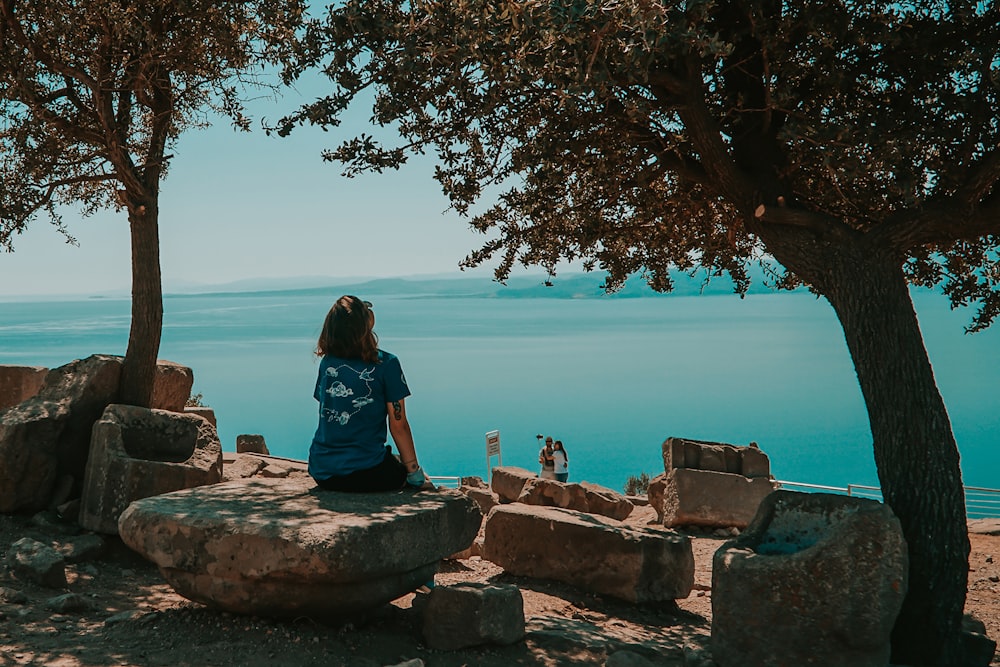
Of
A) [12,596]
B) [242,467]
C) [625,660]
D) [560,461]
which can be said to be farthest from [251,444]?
[625,660]

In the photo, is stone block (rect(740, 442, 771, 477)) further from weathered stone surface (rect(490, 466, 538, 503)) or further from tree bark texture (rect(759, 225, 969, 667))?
tree bark texture (rect(759, 225, 969, 667))

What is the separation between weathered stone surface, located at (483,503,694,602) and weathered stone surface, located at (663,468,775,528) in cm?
391

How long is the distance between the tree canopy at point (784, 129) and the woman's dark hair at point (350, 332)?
1917 millimetres

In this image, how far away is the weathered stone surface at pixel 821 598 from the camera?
5.73 meters

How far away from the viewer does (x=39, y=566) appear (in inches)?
264

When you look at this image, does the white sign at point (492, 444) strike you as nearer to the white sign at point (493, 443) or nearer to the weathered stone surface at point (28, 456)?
the white sign at point (493, 443)

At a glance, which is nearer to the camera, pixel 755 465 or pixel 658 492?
pixel 755 465

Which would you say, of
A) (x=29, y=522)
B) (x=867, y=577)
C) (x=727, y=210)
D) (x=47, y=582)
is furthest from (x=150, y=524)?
(x=727, y=210)

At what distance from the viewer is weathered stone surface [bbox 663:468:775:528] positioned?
468 inches

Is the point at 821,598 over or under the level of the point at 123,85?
under

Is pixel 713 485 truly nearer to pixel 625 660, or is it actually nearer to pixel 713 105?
pixel 713 105

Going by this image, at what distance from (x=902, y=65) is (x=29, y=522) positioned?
9098mm

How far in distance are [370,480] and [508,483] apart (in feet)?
24.5

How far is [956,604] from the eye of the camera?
22.0 ft
